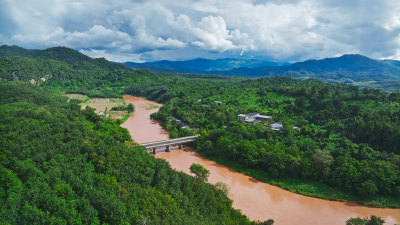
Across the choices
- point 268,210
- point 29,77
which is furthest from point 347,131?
point 29,77

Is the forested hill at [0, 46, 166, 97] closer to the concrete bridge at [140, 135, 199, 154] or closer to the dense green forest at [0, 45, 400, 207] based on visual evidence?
the dense green forest at [0, 45, 400, 207]

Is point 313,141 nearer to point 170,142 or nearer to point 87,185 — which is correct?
point 170,142

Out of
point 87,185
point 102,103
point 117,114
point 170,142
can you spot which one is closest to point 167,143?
point 170,142

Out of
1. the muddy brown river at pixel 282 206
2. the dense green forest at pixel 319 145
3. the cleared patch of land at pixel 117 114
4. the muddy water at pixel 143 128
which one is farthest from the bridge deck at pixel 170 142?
the cleared patch of land at pixel 117 114

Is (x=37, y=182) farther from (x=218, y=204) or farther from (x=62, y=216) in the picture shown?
(x=218, y=204)

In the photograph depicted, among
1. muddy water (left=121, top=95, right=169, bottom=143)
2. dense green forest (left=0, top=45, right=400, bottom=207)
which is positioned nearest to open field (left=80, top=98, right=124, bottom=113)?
muddy water (left=121, top=95, right=169, bottom=143)
